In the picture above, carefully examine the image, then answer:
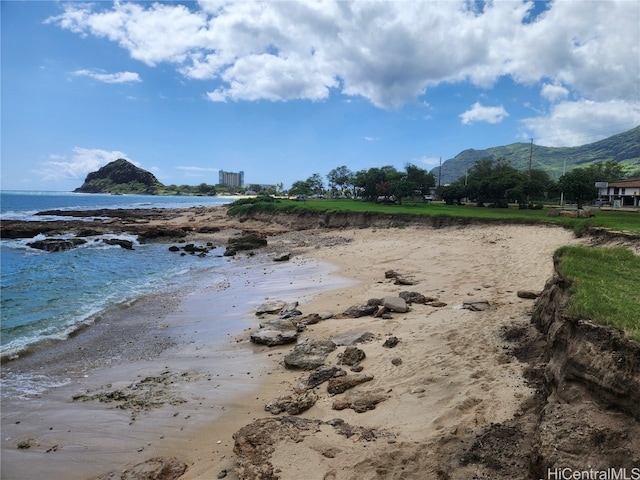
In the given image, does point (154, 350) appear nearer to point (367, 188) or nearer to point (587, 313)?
point (587, 313)

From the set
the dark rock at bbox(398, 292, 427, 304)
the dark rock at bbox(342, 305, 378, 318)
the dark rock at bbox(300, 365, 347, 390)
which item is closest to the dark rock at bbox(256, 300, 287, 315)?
the dark rock at bbox(342, 305, 378, 318)

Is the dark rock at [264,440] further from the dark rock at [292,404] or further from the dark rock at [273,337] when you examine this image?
the dark rock at [273,337]

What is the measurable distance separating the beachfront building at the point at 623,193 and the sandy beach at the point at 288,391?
5737 cm

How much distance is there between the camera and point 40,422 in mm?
6777

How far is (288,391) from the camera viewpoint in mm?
6848

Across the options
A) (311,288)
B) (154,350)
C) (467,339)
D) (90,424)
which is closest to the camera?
(90,424)

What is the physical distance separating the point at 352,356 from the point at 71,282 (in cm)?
1710

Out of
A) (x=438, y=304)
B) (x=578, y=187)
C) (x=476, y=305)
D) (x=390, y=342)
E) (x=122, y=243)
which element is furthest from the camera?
(x=578, y=187)

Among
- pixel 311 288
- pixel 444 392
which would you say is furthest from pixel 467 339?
pixel 311 288

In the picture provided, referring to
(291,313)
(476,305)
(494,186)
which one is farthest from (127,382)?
(494,186)

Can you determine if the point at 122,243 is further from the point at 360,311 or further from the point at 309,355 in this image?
the point at 309,355

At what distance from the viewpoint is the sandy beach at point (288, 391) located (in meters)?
4.71

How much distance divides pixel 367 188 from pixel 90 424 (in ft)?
218

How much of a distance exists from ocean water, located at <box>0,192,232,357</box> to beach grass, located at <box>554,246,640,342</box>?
41.3ft
